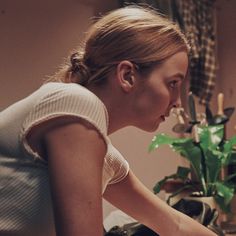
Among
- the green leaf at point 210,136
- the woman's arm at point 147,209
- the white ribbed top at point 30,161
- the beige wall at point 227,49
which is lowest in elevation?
the beige wall at point 227,49

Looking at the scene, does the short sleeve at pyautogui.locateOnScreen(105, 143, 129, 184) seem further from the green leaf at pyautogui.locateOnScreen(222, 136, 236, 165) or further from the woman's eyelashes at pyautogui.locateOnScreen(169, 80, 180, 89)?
the green leaf at pyautogui.locateOnScreen(222, 136, 236, 165)

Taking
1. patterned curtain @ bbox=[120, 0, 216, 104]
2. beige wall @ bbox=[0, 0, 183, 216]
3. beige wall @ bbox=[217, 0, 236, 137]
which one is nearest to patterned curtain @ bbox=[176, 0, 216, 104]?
patterned curtain @ bbox=[120, 0, 216, 104]

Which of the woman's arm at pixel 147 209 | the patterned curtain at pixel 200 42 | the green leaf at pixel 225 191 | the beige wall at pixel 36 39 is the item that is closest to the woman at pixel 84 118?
the woman's arm at pixel 147 209

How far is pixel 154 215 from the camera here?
3.82ft

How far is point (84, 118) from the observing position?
2.32 ft

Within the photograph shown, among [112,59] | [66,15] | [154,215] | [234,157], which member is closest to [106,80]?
[112,59]

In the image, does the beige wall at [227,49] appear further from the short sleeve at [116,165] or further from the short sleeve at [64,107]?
the short sleeve at [64,107]

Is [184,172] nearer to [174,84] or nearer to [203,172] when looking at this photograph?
[203,172]

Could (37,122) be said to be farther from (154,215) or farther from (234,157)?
(234,157)

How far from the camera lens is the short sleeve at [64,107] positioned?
71 cm

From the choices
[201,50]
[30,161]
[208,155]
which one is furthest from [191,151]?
[201,50]

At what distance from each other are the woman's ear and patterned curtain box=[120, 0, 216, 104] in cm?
185

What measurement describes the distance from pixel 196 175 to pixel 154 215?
68 centimetres

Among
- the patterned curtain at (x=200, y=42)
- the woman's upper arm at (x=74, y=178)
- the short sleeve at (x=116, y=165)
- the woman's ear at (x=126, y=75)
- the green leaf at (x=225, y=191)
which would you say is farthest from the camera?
the patterned curtain at (x=200, y=42)
